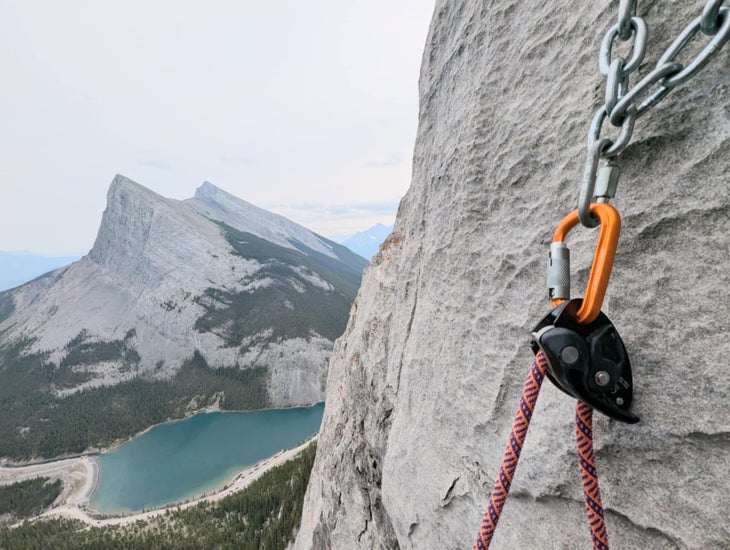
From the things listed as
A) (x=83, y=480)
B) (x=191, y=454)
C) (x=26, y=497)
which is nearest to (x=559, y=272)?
(x=191, y=454)

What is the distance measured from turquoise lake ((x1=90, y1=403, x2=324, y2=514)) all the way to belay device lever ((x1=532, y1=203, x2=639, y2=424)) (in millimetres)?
76238

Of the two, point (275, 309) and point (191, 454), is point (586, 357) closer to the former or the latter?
point (191, 454)

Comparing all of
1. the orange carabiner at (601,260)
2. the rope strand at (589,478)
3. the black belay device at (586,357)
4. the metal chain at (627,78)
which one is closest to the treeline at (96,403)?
the rope strand at (589,478)

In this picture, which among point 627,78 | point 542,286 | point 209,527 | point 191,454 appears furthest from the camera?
point 191,454

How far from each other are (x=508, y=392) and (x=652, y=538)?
1.12m

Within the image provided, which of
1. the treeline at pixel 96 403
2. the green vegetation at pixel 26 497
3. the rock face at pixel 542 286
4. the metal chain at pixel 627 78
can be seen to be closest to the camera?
the metal chain at pixel 627 78

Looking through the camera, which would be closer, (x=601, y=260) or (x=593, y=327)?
(x=601, y=260)

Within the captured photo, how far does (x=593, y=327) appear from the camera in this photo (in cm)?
176

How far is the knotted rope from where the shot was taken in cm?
171

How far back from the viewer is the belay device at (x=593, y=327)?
1.62m

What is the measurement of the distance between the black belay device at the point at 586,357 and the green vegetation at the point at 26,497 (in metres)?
92.0

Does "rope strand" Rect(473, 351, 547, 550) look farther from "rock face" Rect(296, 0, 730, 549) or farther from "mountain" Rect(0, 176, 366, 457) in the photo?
"mountain" Rect(0, 176, 366, 457)

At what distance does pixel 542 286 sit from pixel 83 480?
3808 inches

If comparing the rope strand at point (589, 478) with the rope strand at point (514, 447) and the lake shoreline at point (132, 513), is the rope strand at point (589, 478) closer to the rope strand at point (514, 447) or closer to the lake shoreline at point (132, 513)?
the rope strand at point (514, 447)
